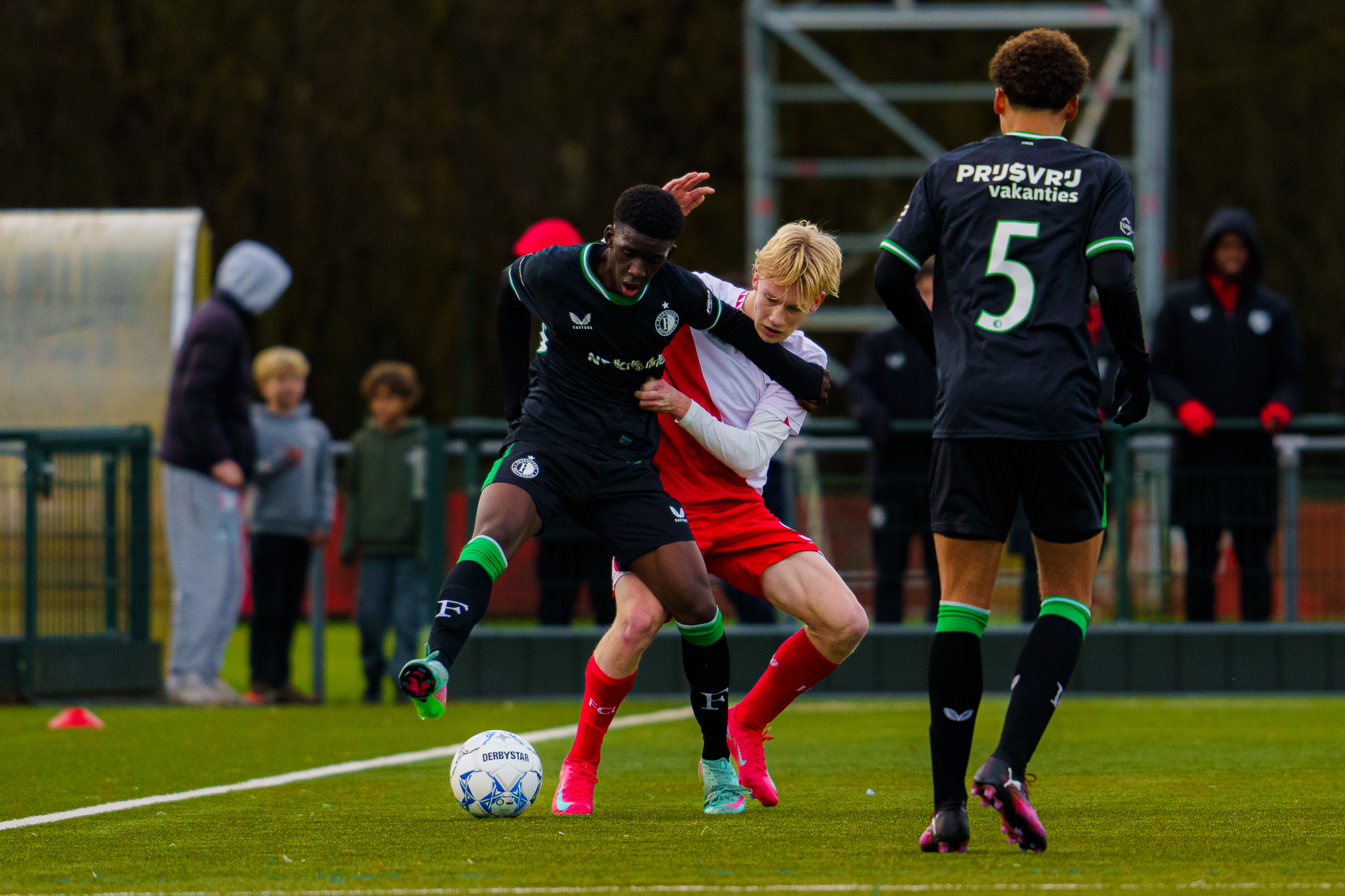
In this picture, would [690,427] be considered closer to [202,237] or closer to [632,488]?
[632,488]

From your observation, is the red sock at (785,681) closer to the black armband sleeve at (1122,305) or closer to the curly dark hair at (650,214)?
the curly dark hair at (650,214)

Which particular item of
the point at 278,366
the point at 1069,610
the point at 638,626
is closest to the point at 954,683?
the point at 1069,610

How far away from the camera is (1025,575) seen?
9211 mm

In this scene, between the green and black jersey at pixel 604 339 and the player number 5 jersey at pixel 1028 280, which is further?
the green and black jersey at pixel 604 339

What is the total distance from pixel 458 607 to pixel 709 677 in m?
0.90

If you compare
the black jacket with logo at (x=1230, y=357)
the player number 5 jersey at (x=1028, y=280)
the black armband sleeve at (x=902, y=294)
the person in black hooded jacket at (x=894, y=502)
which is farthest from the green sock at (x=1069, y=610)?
the black jacket with logo at (x=1230, y=357)

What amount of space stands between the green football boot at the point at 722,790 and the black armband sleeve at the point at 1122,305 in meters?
1.63

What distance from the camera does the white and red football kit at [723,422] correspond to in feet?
18.5

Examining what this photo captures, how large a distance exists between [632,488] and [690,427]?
280 mm

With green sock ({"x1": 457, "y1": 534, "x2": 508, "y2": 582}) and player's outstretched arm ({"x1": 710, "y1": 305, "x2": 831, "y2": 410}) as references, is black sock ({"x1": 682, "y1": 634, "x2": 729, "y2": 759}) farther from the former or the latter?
player's outstretched arm ({"x1": 710, "y1": 305, "x2": 831, "y2": 410})

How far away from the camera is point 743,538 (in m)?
5.62

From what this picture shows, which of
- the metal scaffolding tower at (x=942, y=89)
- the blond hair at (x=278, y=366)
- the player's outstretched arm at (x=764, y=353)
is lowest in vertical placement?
the player's outstretched arm at (x=764, y=353)

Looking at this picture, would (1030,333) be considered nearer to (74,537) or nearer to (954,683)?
(954,683)

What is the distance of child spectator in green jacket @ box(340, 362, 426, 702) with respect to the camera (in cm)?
984
